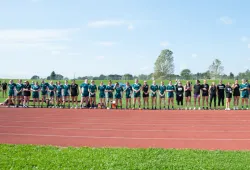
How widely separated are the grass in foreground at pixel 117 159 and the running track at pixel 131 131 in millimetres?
1233

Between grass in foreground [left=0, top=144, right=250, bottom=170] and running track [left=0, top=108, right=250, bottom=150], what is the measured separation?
1.23 m

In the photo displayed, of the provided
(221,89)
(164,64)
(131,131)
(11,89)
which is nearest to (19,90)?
(11,89)

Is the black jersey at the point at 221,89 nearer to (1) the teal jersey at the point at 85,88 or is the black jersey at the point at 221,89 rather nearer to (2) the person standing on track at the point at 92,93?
(2) the person standing on track at the point at 92,93

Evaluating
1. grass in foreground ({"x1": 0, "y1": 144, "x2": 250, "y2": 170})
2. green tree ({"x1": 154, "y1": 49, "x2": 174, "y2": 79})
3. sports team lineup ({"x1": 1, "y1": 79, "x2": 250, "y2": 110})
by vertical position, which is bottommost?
grass in foreground ({"x1": 0, "y1": 144, "x2": 250, "y2": 170})

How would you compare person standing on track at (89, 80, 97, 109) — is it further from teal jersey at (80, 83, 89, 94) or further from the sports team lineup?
teal jersey at (80, 83, 89, 94)

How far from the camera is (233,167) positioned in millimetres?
5520

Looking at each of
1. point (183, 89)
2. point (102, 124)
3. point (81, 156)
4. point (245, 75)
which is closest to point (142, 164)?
point (81, 156)

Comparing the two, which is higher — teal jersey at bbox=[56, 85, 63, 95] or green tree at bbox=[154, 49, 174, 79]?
green tree at bbox=[154, 49, 174, 79]

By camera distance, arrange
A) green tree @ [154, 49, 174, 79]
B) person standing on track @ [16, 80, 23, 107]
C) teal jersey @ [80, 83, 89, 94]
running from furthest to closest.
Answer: green tree @ [154, 49, 174, 79], person standing on track @ [16, 80, 23, 107], teal jersey @ [80, 83, 89, 94]

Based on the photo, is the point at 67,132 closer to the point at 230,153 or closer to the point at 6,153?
the point at 6,153

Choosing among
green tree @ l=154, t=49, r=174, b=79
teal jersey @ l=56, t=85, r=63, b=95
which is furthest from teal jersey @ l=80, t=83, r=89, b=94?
green tree @ l=154, t=49, r=174, b=79

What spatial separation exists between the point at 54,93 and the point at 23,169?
42.9 feet

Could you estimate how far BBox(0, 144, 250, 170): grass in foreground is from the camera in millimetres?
5664

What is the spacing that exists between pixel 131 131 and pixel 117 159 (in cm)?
407
